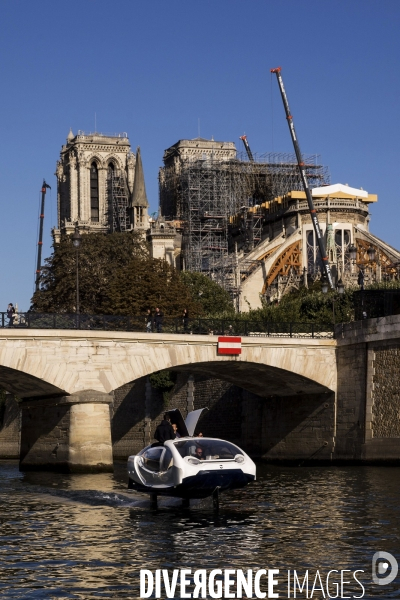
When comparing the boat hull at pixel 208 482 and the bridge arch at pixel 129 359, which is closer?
the boat hull at pixel 208 482

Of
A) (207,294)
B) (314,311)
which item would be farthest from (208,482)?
(207,294)

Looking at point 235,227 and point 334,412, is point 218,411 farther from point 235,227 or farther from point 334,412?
point 235,227

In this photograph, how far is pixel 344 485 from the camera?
3762cm

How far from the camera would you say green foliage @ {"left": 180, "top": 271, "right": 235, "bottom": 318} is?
288ft

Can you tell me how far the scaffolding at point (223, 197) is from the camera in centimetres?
11488

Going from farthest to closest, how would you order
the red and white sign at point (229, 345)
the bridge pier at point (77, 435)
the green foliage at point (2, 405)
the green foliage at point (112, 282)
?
the green foliage at point (2, 405) → the green foliage at point (112, 282) → the red and white sign at point (229, 345) → the bridge pier at point (77, 435)

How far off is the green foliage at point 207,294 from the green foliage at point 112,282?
166 inches

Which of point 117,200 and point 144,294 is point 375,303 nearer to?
point 144,294

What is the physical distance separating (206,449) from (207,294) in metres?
60.1

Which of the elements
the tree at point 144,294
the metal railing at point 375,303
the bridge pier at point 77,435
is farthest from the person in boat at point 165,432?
the tree at point 144,294

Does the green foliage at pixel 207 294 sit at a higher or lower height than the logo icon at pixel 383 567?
higher

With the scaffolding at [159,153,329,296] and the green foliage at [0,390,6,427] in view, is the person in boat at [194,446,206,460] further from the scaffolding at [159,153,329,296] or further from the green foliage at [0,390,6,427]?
the scaffolding at [159,153,329,296]

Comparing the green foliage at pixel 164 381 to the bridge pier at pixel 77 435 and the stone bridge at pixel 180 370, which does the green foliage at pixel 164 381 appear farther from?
the bridge pier at pixel 77 435

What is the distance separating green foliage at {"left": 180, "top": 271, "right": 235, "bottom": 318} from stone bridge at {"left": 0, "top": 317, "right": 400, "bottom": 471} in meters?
31.4
